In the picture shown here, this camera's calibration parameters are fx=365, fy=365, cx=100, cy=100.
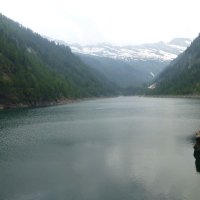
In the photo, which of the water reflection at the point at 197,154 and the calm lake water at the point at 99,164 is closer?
the calm lake water at the point at 99,164

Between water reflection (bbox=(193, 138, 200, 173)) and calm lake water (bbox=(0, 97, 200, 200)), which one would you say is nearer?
calm lake water (bbox=(0, 97, 200, 200))

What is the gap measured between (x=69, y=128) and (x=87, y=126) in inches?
323

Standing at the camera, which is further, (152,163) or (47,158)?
(47,158)

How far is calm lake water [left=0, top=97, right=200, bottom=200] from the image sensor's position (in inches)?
2307

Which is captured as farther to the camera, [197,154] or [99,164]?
[197,154]

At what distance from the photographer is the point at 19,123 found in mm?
148875

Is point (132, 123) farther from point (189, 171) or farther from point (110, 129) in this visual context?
point (189, 171)

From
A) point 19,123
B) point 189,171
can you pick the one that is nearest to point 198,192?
point 189,171

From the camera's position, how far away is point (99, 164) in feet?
251

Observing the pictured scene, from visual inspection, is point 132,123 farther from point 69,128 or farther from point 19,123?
point 19,123

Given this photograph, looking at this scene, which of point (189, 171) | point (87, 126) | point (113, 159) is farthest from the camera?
point (87, 126)

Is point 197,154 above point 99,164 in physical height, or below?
below

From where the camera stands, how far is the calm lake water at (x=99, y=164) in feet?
192

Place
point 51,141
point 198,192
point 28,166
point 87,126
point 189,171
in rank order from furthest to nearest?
point 87,126 → point 51,141 → point 28,166 → point 189,171 → point 198,192
